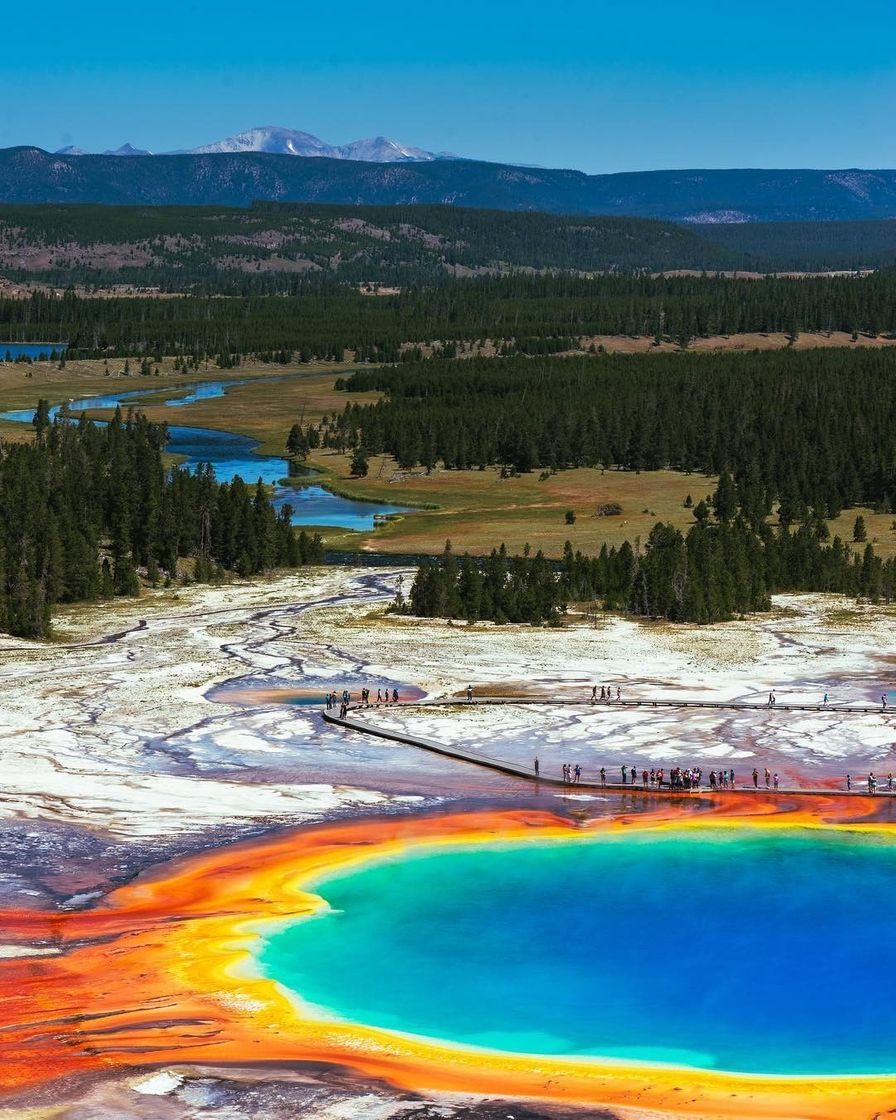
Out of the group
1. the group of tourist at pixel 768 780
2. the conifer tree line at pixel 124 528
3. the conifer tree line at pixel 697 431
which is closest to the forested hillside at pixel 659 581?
the conifer tree line at pixel 124 528

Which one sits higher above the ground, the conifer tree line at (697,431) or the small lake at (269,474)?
the conifer tree line at (697,431)

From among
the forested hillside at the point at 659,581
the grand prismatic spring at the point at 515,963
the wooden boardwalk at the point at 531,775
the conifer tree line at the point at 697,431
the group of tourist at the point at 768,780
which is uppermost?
the conifer tree line at the point at 697,431

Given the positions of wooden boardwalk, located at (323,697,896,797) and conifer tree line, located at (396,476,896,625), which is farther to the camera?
conifer tree line, located at (396,476,896,625)

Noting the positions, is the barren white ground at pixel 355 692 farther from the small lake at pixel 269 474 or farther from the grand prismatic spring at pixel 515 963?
the small lake at pixel 269 474

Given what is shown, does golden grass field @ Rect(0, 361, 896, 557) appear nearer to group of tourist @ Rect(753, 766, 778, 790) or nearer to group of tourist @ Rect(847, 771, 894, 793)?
group of tourist @ Rect(753, 766, 778, 790)

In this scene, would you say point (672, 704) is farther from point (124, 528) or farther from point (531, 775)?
point (124, 528)

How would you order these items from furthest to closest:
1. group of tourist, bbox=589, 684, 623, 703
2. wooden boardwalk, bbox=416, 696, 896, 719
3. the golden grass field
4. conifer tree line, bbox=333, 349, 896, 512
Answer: conifer tree line, bbox=333, 349, 896, 512 < the golden grass field < group of tourist, bbox=589, 684, 623, 703 < wooden boardwalk, bbox=416, 696, 896, 719

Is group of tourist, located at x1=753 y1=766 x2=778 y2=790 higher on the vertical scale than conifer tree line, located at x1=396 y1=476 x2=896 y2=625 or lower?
lower

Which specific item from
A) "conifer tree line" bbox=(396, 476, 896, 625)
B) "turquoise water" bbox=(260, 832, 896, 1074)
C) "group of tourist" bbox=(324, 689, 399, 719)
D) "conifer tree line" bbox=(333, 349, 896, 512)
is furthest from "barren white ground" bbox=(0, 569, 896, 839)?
"conifer tree line" bbox=(333, 349, 896, 512)

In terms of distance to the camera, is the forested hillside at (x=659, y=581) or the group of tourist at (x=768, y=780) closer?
the group of tourist at (x=768, y=780)
